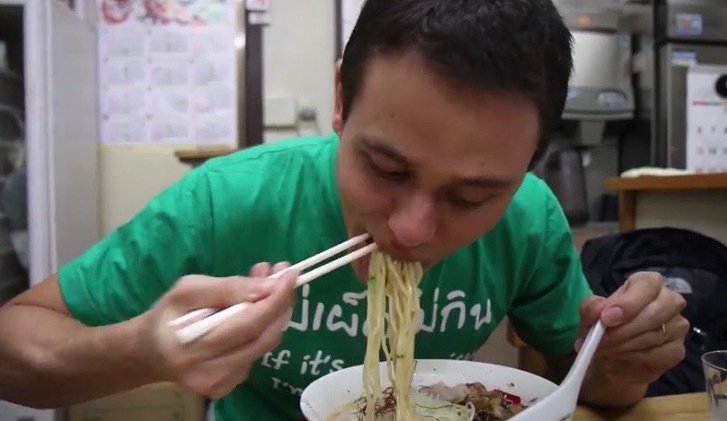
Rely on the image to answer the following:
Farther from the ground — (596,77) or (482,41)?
(596,77)

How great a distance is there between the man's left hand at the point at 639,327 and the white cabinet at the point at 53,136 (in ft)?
6.00

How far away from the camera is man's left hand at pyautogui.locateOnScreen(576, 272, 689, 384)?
0.98 metres

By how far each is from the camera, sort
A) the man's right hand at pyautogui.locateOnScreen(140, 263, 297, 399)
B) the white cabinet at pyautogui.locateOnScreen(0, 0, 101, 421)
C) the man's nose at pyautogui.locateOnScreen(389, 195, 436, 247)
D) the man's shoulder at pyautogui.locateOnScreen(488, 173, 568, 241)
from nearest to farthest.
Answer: the man's right hand at pyautogui.locateOnScreen(140, 263, 297, 399) < the man's nose at pyautogui.locateOnScreen(389, 195, 436, 247) < the man's shoulder at pyautogui.locateOnScreen(488, 173, 568, 241) < the white cabinet at pyautogui.locateOnScreen(0, 0, 101, 421)

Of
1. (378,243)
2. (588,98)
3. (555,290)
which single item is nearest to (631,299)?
(555,290)

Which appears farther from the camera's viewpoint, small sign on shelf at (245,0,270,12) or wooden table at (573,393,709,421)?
small sign on shelf at (245,0,270,12)

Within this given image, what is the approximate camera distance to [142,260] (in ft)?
3.49

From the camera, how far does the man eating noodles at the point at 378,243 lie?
0.73m

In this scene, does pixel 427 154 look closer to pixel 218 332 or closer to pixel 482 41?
pixel 482 41

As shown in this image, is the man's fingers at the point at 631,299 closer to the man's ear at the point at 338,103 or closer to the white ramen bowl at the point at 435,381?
the white ramen bowl at the point at 435,381

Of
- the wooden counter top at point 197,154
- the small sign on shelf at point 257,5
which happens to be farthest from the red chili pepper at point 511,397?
the small sign on shelf at point 257,5

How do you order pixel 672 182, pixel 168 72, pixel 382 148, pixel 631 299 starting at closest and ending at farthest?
pixel 382 148 → pixel 631 299 → pixel 672 182 → pixel 168 72

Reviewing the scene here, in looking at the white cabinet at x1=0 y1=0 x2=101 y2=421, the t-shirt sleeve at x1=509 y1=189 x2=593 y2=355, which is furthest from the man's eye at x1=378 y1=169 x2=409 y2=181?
the white cabinet at x1=0 y1=0 x2=101 y2=421

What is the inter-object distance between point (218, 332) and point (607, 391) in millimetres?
689

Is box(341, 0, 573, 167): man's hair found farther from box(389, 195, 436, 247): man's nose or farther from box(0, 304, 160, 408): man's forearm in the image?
box(0, 304, 160, 408): man's forearm
